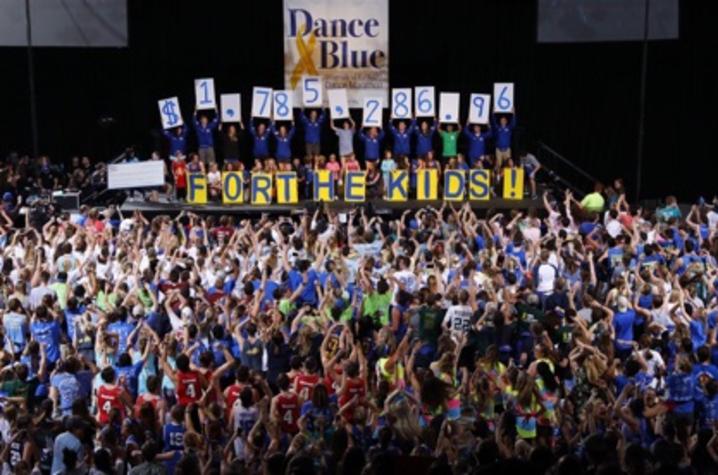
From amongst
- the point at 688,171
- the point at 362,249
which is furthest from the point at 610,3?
the point at 362,249

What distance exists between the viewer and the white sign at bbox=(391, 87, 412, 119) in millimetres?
23297

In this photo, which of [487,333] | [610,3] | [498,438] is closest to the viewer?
[498,438]

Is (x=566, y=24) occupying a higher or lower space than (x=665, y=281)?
higher

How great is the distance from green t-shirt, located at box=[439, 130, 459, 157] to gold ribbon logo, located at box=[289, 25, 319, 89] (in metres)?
3.21

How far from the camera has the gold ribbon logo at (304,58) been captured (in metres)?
24.6

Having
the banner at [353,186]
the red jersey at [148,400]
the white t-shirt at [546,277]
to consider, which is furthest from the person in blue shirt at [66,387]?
the banner at [353,186]

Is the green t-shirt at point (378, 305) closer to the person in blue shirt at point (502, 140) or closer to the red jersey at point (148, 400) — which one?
the red jersey at point (148, 400)

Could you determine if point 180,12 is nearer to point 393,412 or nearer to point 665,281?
point 665,281

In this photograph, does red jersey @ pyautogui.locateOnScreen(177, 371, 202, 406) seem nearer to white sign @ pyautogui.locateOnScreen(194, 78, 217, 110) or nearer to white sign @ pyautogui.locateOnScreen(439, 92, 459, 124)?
white sign @ pyautogui.locateOnScreen(194, 78, 217, 110)

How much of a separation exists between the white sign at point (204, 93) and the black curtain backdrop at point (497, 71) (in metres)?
1.95

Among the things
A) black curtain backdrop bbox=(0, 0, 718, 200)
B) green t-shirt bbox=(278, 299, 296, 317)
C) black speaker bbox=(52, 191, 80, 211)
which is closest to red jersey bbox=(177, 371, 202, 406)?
green t-shirt bbox=(278, 299, 296, 317)

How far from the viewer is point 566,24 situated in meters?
24.1

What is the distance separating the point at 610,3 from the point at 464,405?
15.7 metres

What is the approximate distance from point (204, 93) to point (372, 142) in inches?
135
